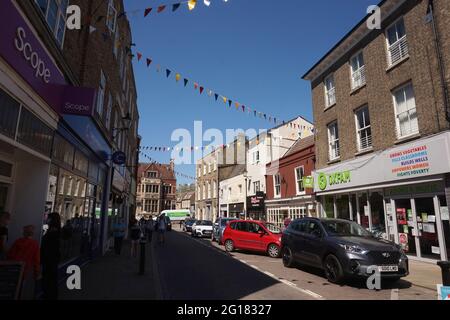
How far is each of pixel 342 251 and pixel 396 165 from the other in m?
6.47

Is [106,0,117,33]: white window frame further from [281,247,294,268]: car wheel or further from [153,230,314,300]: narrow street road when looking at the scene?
[281,247,294,268]: car wheel

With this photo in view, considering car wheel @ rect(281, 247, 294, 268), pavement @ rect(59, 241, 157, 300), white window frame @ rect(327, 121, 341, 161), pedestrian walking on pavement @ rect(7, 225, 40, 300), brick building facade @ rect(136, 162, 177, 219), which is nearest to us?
pedestrian walking on pavement @ rect(7, 225, 40, 300)

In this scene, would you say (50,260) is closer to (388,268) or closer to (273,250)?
(388,268)

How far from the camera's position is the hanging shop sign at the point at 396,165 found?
10.9 meters

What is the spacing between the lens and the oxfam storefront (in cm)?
1096

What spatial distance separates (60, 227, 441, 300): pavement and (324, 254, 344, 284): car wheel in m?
0.20

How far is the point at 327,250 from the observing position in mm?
8648

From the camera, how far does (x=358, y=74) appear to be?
1612cm

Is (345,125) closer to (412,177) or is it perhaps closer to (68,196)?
(412,177)

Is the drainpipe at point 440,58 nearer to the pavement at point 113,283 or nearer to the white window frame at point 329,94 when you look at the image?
the white window frame at point 329,94

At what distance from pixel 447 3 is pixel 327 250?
9627mm

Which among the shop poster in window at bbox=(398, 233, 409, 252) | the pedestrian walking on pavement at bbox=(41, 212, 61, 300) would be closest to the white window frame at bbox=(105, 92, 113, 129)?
the pedestrian walking on pavement at bbox=(41, 212, 61, 300)

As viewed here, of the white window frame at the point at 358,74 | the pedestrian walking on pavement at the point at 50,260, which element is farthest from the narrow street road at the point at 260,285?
the white window frame at the point at 358,74
